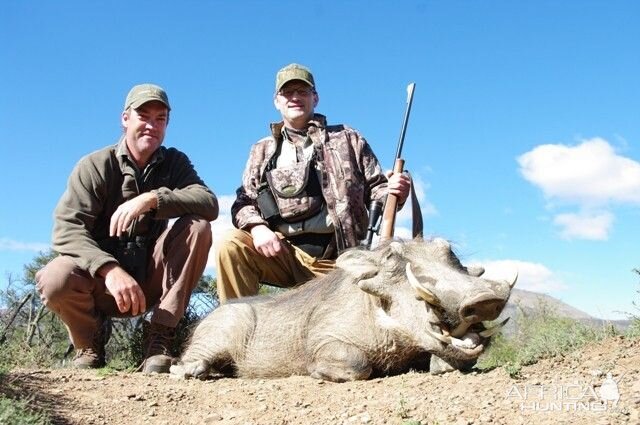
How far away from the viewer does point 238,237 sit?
22.0ft

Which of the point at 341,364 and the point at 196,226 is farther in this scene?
the point at 196,226

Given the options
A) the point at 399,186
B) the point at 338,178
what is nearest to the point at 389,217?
the point at 399,186

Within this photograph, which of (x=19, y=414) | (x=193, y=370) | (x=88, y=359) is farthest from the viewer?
(x=88, y=359)

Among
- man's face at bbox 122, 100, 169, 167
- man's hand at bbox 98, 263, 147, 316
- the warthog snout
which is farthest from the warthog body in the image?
man's face at bbox 122, 100, 169, 167

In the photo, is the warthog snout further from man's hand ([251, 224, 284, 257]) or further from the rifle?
man's hand ([251, 224, 284, 257])

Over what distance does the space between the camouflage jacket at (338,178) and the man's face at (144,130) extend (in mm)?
949

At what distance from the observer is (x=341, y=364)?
479 cm

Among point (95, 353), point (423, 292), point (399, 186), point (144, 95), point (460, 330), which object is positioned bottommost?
point (95, 353)

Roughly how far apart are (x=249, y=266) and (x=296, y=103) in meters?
1.60

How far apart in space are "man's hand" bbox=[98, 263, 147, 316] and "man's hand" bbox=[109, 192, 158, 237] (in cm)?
36

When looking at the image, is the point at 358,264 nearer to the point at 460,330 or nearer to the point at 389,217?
the point at 460,330

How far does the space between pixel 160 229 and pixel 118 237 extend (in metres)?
0.42

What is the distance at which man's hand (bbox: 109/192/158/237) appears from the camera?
5.97m

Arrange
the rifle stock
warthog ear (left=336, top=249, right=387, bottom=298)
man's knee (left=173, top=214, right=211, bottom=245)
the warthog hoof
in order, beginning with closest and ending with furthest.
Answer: warthog ear (left=336, top=249, right=387, bottom=298) < the warthog hoof < the rifle stock < man's knee (left=173, top=214, right=211, bottom=245)
